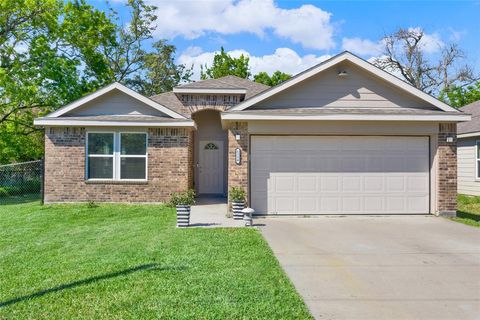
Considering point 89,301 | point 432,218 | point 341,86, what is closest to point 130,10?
point 341,86

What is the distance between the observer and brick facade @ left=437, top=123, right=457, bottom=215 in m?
10.3

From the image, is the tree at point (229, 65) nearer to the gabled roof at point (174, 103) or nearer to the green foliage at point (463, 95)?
the gabled roof at point (174, 103)

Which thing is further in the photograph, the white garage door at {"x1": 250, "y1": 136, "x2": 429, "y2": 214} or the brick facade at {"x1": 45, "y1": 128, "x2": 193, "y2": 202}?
the brick facade at {"x1": 45, "y1": 128, "x2": 193, "y2": 202}

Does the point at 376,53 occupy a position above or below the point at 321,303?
above

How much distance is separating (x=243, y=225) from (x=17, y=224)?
19.6ft

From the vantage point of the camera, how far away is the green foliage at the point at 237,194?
33.1 ft

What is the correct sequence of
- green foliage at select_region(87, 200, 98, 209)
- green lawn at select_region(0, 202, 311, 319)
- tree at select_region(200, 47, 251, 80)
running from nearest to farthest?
green lawn at select_region(0, 202, 311, 319)
green foliage at select_region(87, 200, 98, 209)
tree at select_region(200, 47, 251, 80)

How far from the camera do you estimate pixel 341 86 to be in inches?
417

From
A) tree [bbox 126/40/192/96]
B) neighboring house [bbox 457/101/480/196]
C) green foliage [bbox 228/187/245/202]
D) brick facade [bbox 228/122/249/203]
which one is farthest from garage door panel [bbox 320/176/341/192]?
tree [bbox 126/40/192/96]

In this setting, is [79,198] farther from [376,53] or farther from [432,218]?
[376,53]

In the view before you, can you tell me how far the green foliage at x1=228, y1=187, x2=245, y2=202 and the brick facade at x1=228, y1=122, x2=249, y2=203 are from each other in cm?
10

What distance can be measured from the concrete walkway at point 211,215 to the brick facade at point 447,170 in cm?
587

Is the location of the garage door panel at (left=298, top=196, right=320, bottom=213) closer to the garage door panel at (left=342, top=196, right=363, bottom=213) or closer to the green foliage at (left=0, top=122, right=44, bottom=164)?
the garage door panel at (left=342, top=196, right=363, bottom=213)

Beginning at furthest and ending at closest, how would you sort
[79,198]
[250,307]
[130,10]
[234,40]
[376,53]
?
[376,53] → [130,10] → [234,40] → [79,198] → [250,307]
